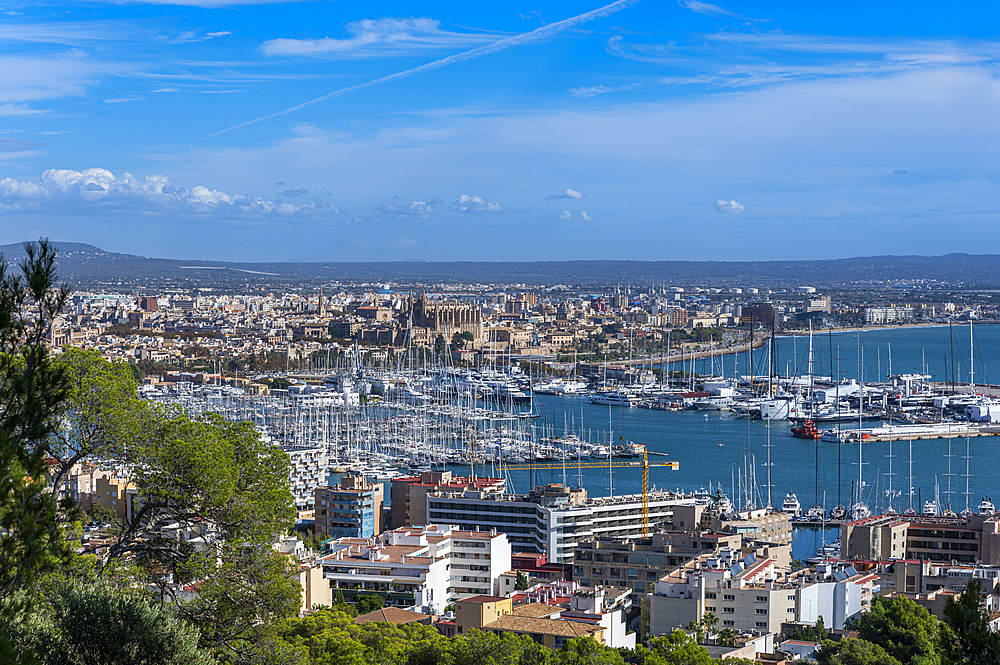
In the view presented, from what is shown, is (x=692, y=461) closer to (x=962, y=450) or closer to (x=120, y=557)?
(x=962, y=450)

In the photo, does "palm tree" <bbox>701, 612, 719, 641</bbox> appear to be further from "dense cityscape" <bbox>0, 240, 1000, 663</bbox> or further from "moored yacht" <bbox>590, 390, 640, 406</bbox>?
"moored yacht" <bbox>590, 390, 640, 406</bbox>

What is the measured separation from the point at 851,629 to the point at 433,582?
8.95ft

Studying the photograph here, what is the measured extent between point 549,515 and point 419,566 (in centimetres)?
229

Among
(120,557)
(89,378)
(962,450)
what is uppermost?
(89,378)

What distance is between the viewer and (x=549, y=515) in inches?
422

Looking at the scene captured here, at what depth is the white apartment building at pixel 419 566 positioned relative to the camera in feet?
27.9

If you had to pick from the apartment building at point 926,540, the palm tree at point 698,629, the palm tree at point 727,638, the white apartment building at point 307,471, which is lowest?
the white apartment building at point 307,471

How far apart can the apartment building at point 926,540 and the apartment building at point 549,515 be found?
5.78ft

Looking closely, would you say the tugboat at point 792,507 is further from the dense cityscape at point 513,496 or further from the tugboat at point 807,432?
the tugboat at point 807,432

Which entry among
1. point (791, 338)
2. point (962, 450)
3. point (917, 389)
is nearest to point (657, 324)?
point (791, 338)

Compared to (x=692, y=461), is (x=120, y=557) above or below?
above

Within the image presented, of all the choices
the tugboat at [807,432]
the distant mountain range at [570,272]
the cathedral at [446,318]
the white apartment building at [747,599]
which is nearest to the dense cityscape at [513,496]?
the white apartment building at [747,599]

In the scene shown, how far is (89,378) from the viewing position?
300 centimetres

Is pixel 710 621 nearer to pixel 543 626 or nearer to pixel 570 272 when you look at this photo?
pixel 543 626
